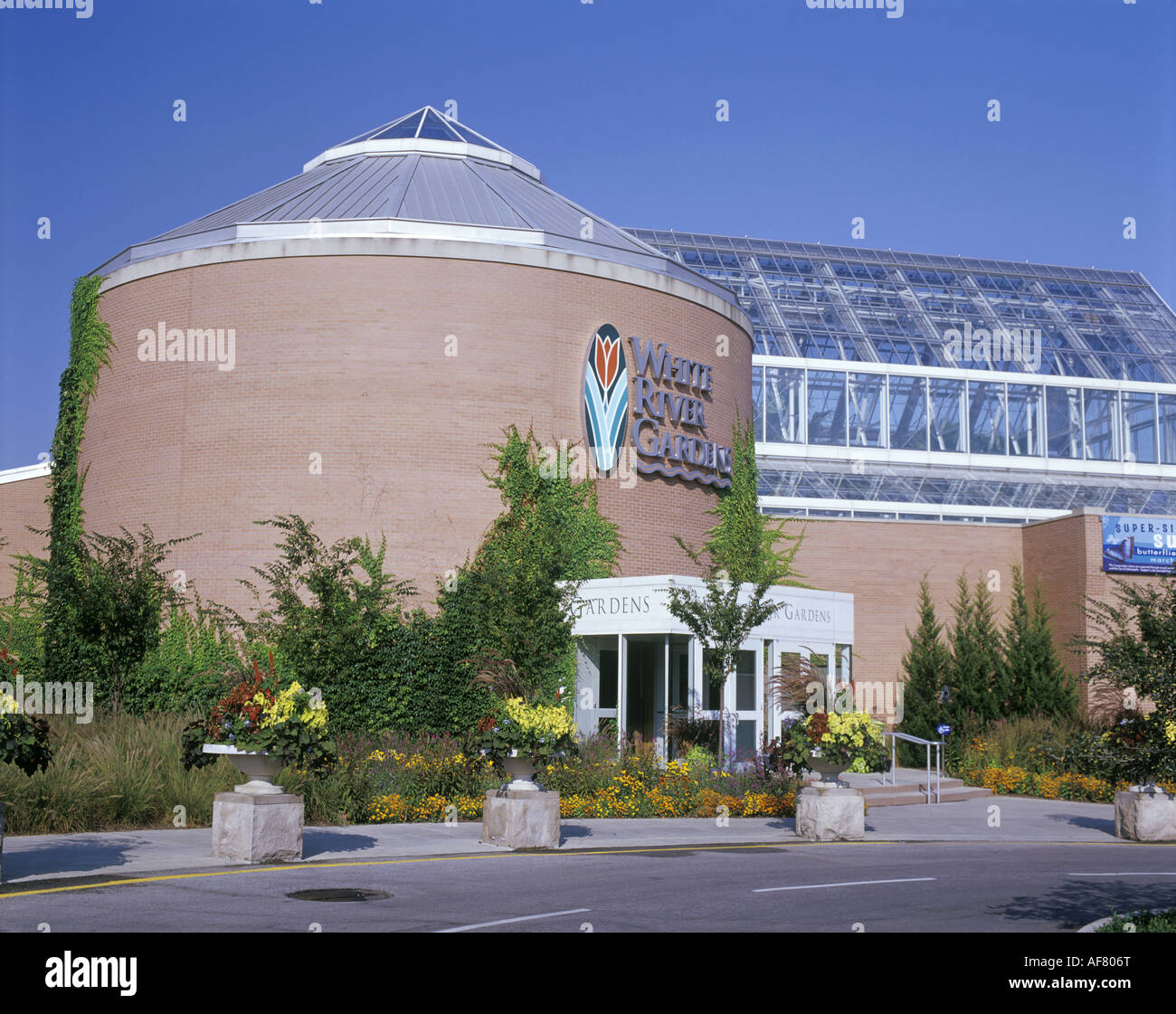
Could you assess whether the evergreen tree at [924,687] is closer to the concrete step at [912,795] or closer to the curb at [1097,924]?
Result: the concrete step at [912,795]

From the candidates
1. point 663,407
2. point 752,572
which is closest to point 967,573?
point 752,572

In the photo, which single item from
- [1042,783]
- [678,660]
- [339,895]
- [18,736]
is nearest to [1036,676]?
[1042,783]

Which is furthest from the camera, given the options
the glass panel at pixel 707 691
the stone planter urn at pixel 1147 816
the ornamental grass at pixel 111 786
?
the glass panel at pixel 707 691

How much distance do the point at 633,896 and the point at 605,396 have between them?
18603 mm

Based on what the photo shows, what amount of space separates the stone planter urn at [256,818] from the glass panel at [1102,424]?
39.2 metres

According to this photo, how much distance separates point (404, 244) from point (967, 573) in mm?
19097

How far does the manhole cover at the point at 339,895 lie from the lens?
12.3 meters

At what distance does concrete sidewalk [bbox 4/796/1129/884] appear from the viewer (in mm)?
14500

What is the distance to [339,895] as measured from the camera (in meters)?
12.6
